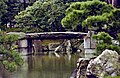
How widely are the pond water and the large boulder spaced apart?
13.3ft

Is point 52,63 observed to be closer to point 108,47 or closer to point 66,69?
point 66,69

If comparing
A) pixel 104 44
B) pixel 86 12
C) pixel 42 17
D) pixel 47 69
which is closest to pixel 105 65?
pixel 104 44

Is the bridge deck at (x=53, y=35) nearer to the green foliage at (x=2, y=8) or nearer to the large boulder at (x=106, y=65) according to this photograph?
the green foliage at (x=2, y=8)

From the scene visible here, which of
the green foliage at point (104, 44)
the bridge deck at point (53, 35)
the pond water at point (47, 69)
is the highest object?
the green foliage at point (104, 44)

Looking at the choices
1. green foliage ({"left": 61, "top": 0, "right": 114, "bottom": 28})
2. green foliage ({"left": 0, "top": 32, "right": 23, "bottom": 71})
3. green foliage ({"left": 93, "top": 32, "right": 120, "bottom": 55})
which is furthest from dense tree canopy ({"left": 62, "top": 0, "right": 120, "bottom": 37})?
green foliage ({"left": 0, "top": 32, "right": 23, "bottom": 71})

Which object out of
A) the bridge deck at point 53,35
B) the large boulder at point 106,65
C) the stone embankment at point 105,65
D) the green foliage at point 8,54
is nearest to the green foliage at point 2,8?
the bridge deck at point 53,35

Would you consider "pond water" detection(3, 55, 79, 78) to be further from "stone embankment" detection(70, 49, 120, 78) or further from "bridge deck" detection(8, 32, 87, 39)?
"stone embankment" detection(70, 49, 120, 78)

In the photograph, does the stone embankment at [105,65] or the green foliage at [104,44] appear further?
the green foliage at [104,44]

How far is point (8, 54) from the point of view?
16.8 m

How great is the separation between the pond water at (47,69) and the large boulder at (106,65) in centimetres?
407

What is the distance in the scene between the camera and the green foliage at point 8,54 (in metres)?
16.4

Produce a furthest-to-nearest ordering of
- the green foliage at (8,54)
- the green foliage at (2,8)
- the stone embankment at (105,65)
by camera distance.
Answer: the green foliage at (2,8), the green foliage at (8,54), the stone embankment at (105,65)

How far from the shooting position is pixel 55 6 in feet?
120

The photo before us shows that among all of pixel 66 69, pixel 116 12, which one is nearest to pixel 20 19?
pixel 66 69
